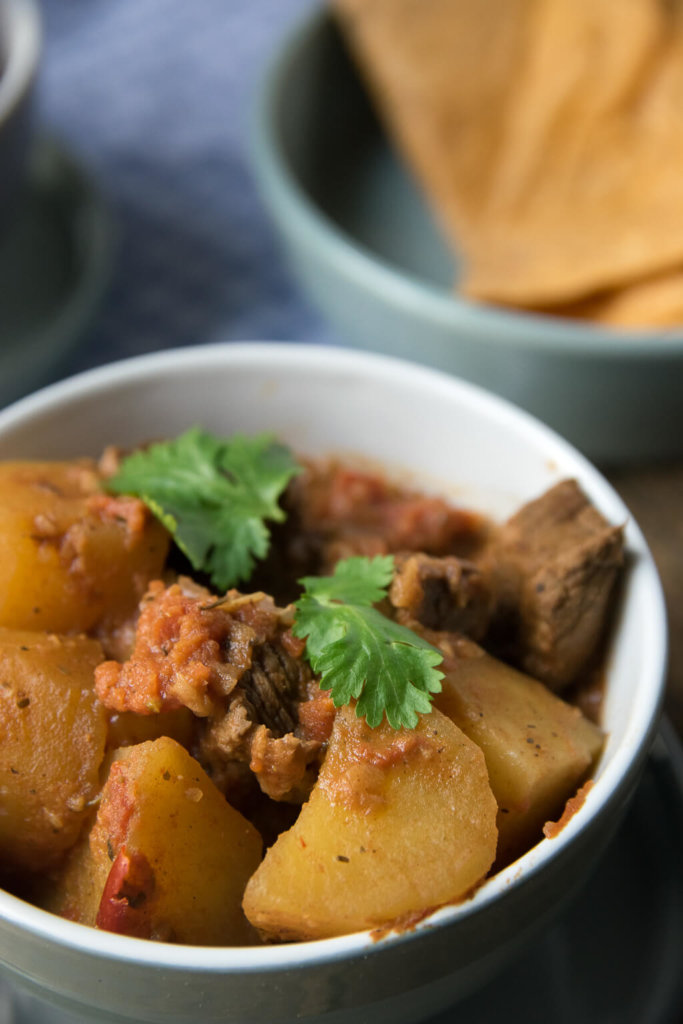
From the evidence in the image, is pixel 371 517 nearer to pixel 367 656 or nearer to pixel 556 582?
pixel 556 582

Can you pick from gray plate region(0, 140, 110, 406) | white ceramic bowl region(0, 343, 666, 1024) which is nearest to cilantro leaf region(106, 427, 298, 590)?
white ceramic bowl region(0, 343, 666, 1024)

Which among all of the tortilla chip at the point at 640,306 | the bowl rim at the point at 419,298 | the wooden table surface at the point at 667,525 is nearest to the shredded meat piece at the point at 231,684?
the wooden table surface at the point at 667,525

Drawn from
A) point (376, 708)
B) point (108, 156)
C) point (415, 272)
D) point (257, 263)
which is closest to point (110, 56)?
point (108, 156)

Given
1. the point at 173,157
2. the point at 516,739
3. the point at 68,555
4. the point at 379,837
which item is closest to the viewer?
the point at 379,837

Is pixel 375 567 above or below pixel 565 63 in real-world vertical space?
below

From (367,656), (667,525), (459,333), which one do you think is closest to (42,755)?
(367,656)

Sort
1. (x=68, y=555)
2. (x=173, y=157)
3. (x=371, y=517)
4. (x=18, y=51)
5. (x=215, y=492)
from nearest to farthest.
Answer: (x=68, y=555) < (x=215, y=492) < (x=371, y=517) < (x=18, y=51) < (x=173, y=157)

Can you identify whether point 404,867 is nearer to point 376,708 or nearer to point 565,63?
point 376,708

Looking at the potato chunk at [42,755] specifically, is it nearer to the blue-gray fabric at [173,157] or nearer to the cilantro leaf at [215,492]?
the cilantro leaf at [215,492]
